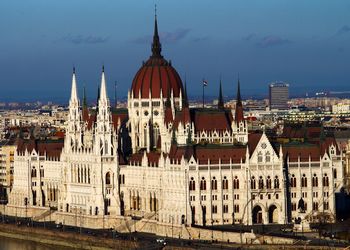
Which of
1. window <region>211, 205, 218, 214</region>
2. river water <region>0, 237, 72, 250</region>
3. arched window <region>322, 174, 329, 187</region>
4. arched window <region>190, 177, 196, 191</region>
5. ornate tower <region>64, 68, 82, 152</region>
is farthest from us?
ornate tower <region>64, 68, 82, 152</region>

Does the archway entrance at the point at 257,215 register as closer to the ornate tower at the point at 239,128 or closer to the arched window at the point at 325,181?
the arched window at the point at 325,181

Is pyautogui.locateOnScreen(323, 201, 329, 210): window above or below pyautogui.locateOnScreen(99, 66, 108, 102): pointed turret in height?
below

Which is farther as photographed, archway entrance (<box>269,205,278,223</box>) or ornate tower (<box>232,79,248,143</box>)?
ornate tower (<box>232,79,248,143</box>)

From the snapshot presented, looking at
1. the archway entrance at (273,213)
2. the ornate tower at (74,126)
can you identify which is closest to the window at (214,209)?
the archway entrance at (273,213)

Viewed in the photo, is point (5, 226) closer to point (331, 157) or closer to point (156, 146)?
point (156, 146)

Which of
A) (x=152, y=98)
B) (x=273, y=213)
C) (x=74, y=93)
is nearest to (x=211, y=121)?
(x=152, y=98)

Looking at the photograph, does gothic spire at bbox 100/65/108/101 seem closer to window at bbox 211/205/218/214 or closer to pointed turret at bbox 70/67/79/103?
pointed turret at bbox 70/67/79/103

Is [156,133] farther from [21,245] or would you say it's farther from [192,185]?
[192,185]

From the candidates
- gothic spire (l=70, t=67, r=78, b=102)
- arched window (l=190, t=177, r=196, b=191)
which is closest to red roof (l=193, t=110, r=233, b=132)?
arched window (l=190, t=177, r=196, b=191)

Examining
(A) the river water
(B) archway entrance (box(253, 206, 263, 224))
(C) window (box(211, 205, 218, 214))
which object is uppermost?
(C) window (box(211, 205, 218, 214))
